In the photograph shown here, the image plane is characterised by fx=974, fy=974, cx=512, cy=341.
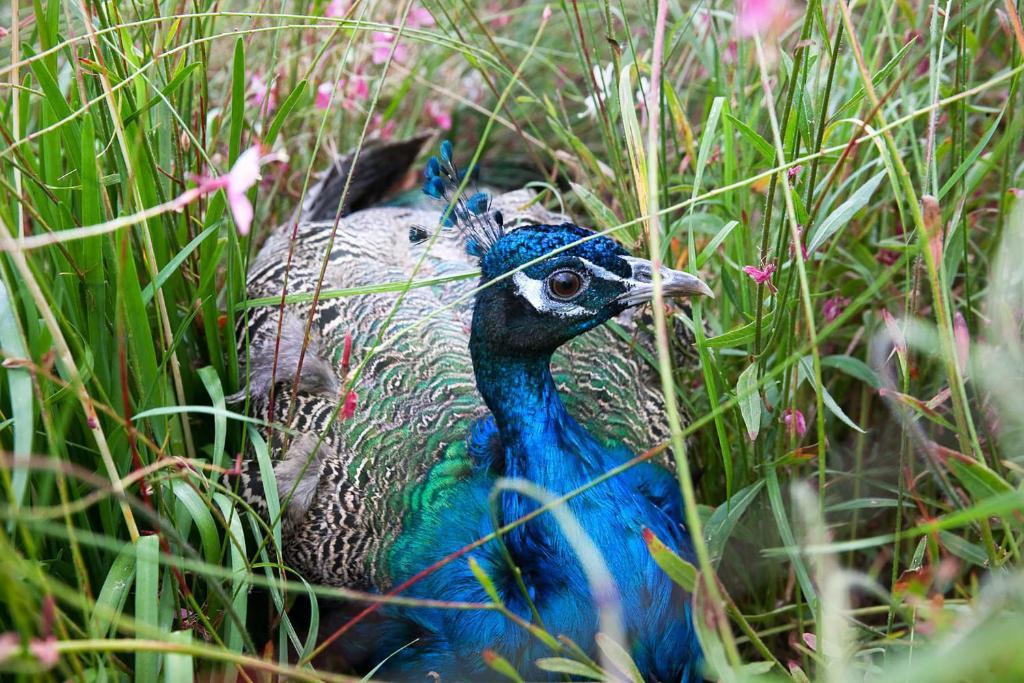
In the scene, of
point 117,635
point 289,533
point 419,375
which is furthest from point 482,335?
point 117,635

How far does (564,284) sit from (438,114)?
4.91ft

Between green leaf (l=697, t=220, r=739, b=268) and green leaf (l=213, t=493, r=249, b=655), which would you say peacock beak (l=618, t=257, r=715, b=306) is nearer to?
green leaf (l=697, t=220, r=739, b=268)

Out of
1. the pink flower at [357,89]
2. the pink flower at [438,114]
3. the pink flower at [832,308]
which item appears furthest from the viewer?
the pink flower at [438,114]

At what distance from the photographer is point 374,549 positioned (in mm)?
1859

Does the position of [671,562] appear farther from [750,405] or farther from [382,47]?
[382,47]

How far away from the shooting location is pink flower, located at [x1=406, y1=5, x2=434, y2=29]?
258cm

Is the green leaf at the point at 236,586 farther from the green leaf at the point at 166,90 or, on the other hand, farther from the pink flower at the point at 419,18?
the pink flower at the point at 419,18

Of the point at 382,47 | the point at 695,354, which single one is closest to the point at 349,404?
the point at 695,354

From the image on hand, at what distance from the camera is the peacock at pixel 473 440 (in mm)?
1615

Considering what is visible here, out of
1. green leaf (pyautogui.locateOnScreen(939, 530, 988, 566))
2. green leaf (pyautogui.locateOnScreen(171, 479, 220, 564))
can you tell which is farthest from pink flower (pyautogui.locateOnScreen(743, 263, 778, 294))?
green leaf (pyautogui.locateOnScreen(171, 479, 220, 564))

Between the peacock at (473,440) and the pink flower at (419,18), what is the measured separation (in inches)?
25.0

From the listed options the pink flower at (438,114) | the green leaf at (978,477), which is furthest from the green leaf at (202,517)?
the pink flower at (438,114)

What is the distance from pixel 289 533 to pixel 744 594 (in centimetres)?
95

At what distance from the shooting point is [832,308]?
2.09 metres
